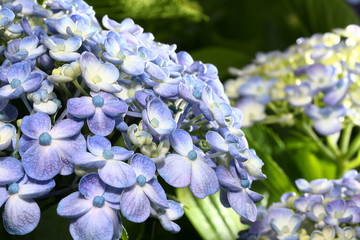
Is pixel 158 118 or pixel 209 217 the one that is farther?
pixel 209 217

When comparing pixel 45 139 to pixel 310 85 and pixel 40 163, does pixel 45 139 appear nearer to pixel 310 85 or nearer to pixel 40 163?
pixel 40 163

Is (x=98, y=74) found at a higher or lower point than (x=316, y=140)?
higher

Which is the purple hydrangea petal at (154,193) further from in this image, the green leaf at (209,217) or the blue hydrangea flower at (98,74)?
the green leaf at (209,217)

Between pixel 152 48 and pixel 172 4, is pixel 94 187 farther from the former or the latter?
pixel 172 4

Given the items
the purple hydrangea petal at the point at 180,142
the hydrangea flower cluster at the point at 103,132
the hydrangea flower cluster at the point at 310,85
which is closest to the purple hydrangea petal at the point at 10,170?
the hydrangea flower cluster at the point at 103,132

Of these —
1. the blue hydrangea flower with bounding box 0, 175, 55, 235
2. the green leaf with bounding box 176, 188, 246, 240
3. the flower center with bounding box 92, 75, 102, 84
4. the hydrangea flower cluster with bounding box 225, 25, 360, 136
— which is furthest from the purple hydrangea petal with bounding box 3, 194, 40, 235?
the hydrangea flower cluster with bounding box 225, 25, 360, 136

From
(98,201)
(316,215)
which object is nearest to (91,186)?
(98,201)
